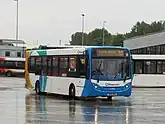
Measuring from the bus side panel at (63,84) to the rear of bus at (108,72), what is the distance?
65 cm

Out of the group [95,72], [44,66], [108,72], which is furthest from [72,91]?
[44,66]

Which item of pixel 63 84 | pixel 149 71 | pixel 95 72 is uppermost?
pixel 95 72

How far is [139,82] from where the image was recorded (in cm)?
4641

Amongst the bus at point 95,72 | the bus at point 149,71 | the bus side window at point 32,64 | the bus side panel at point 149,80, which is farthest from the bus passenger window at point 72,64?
the bus side panel at point 149,80

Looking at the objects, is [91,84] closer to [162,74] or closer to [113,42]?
[162,74]

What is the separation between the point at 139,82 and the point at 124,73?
20.1 metres

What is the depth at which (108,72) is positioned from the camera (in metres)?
26.3

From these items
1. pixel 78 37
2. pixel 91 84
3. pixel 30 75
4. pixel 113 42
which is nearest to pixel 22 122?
pixel 91 84

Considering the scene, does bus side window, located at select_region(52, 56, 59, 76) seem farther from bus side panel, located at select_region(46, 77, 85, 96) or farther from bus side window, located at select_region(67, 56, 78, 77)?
bus side window, located at select_region(67, 56, 78, 77)

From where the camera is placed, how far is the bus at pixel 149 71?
150ft

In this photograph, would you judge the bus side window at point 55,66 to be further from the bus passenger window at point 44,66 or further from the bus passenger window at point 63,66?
the bus passenger window at point 44,66

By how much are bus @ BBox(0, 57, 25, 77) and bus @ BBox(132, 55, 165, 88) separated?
27.7m

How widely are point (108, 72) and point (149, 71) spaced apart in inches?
803

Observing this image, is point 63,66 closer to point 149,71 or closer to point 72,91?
point 72,91
